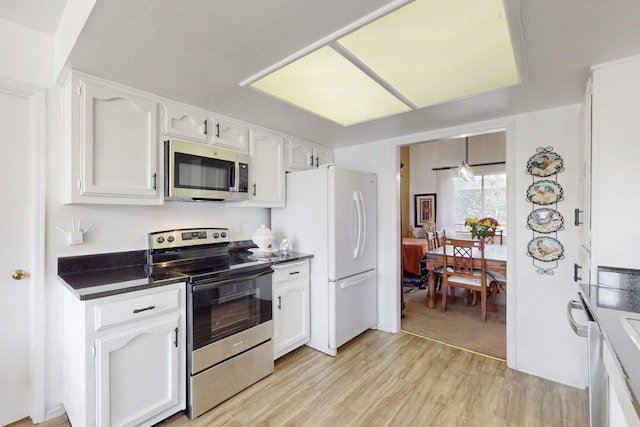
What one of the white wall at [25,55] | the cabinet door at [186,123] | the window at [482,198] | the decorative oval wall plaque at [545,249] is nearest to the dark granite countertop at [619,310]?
the decorative oval wall plaque at [545,249]

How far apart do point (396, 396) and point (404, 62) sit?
7.21ft

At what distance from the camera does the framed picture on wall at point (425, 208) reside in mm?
6494

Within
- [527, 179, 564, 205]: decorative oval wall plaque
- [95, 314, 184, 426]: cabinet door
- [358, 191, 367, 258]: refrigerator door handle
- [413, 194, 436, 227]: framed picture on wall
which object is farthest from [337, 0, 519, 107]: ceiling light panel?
[413, 194, 436, 227]: framed picture on wall

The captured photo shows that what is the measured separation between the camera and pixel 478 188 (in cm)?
605

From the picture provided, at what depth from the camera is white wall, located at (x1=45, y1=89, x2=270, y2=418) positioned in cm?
184

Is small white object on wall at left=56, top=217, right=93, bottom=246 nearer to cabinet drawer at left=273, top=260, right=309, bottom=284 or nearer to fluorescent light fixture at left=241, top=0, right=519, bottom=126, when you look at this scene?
cabinet drawer at left=273, top=260, right=309, bottom=284

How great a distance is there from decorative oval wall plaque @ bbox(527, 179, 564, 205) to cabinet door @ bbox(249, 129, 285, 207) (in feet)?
7.08

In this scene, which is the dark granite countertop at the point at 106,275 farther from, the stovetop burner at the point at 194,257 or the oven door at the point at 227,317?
the oven door at the point at 227,317

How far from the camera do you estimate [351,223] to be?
2842mm

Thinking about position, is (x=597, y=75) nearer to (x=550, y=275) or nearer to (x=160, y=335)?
(x=550, y=275)

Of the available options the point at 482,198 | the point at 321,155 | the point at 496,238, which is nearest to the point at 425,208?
the point at 482,198

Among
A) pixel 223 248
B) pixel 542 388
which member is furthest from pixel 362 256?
pixel 542 388

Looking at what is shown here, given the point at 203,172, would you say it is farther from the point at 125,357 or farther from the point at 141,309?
the point at 125,357

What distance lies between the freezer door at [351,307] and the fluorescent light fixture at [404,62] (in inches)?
63.6
